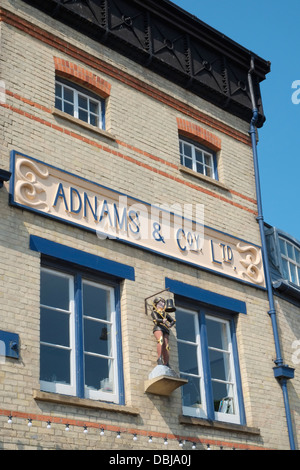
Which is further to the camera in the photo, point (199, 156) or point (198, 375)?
point (199, 156)

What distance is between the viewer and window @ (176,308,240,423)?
43.0ft

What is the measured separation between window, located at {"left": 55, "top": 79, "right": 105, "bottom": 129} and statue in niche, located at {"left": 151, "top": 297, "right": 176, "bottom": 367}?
11.5ft

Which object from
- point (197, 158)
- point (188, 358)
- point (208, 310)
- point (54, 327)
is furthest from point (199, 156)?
point (54, 327)

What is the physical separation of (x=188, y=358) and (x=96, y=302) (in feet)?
6.72

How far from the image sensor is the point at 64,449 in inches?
417

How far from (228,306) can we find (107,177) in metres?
3.30

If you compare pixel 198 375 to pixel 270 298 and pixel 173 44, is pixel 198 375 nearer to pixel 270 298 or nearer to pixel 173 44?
pixel 270 298

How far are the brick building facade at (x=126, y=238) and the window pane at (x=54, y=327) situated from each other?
21 mm

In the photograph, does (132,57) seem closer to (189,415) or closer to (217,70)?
(217,70)

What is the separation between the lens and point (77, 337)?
11.7m

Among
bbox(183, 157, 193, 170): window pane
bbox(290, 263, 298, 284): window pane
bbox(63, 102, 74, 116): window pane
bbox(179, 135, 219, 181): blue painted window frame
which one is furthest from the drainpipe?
bbox(63, 102, 74, 116): window pane

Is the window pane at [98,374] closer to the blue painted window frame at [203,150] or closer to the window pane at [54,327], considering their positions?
the window pane at [54,327]

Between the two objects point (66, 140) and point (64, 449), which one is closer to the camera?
point (64, 449)
